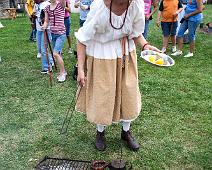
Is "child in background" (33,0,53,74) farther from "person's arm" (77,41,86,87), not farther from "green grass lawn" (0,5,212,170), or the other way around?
"person's arm" (77,41,86,87)

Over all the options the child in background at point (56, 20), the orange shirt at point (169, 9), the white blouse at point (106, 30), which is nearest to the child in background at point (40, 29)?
the child in background at point (56, 20)

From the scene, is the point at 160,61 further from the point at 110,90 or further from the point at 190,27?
the point at 190,27

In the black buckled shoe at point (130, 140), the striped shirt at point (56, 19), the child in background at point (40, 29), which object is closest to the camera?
the black buckled shoe at point (130, 140)

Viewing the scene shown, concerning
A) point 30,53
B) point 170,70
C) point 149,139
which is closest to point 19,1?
point 30,53

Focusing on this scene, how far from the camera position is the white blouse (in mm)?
3270

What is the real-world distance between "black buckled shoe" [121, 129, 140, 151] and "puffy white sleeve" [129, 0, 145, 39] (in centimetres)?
113

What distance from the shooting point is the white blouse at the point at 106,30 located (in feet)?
10.7

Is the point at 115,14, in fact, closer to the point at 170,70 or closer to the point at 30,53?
the point at 170,70

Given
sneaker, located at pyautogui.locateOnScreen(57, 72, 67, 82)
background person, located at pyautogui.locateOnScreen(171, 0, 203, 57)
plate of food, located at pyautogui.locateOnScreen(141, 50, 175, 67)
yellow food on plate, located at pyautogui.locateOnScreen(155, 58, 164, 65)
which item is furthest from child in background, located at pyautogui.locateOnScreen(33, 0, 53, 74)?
yellow food on plate, located at pyautogui.locateOnScreen(155, 58, 164, 65)

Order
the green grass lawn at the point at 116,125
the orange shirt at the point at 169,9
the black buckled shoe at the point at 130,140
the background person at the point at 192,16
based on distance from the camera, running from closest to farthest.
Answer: the green grass lawn at the point at 116,125, the black buckled shoe at the point at 130,140, the background person at the point at 192,16, the orange shirt at the point at 169,9

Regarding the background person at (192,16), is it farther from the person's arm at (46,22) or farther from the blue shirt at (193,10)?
the person's arm at (46,22)

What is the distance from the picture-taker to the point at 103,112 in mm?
3580

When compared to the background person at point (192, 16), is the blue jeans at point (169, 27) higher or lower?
lower

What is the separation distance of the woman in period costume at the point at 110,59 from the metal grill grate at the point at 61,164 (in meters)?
0.44
